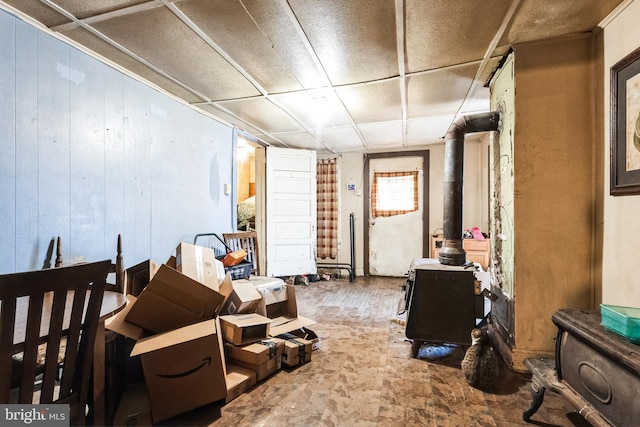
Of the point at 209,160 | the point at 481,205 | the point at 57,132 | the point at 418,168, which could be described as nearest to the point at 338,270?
the point at 418,168

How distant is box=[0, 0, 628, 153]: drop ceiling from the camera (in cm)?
157

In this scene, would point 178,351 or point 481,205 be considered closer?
point 178,351

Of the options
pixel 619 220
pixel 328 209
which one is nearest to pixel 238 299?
pixel 619 220

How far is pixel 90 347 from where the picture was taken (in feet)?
3.34

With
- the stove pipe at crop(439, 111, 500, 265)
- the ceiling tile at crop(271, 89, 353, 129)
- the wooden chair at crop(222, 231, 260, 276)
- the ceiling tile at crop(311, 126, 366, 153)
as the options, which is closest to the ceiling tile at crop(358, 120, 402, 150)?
the ceiling tile at crop(311, 126, 366, 153)

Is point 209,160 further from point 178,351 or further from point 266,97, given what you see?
point 178,351

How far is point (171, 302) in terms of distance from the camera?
164 cm

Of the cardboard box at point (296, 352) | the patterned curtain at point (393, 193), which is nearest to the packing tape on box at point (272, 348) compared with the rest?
the cardboard box at point (296, 352)

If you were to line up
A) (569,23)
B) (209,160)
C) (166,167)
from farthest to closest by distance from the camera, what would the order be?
(209,160)
(166,167)
(569,23)

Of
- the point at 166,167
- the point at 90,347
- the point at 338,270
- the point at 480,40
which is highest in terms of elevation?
the point at 480,40

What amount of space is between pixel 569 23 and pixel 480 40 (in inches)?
18.0

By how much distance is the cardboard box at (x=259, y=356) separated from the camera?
5.90 ft

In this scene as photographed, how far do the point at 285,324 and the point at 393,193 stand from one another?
339cm

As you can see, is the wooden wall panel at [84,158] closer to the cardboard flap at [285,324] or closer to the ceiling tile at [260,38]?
the ceiling tile at [260,38]
